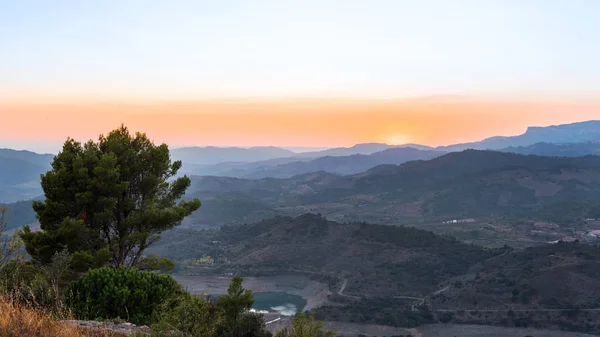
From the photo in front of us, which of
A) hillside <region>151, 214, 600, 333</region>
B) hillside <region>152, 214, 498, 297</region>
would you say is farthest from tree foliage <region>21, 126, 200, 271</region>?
hillside <region>152, 214, 498, 297</region>

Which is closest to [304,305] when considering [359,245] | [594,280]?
[359,245]

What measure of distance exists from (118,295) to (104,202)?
6.26m

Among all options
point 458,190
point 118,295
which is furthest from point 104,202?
point 458,190

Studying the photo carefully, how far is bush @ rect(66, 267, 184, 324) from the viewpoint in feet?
37.8

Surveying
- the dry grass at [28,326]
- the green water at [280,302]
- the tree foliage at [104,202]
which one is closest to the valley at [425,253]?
→ the green water at [280,302]

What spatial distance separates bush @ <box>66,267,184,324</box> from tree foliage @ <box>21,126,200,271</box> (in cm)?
388

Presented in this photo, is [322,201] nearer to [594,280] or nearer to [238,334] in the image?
[594,280]

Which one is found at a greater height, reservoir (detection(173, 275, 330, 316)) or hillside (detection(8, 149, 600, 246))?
hillside (detection(8, 149, 600, 246))

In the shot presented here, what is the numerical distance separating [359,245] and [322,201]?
7403 cm

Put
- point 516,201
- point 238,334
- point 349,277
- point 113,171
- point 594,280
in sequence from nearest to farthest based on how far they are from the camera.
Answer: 1. point 238,334
2. point 113,171
3. point 594,280
4. point 349,277
5. point 516,201

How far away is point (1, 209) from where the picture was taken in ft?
40.3

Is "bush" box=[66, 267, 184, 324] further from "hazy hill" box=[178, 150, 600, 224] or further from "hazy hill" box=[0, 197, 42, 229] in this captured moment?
"hazy hill" box=[0, 197, 42, 229]

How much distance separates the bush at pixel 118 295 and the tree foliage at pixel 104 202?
3.88 meters

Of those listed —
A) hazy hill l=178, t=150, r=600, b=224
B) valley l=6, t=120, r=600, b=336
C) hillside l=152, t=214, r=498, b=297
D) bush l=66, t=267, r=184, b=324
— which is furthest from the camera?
hazy hill l=178, t=150, r=600, b=224
